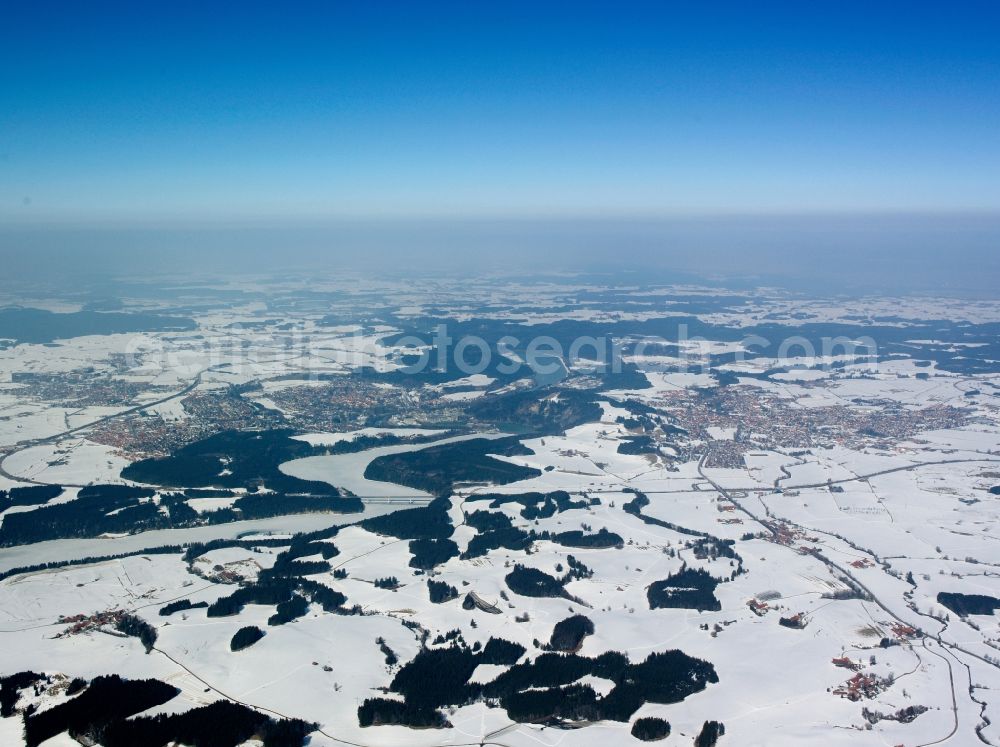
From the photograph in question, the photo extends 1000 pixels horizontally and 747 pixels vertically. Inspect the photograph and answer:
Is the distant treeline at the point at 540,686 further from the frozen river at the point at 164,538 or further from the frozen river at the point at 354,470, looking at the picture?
the frozen river at the point at 354,470

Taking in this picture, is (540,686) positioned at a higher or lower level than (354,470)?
higher

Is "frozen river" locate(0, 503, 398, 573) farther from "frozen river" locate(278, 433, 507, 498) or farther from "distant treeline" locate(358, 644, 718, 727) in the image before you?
"distant treeline" locate(358, 644, 718, 727)

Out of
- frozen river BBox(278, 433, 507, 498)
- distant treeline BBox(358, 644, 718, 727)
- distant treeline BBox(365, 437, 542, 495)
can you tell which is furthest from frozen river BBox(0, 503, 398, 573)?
distant treeline BBox(358, 644, 718, 727)

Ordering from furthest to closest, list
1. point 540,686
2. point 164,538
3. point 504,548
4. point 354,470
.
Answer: point 354,470 → point 164,538 → point 504,548 → point 540,686

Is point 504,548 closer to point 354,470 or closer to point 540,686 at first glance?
point 540,686

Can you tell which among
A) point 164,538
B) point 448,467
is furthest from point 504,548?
point 164,538

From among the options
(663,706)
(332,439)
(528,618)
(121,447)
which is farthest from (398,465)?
(663,706)

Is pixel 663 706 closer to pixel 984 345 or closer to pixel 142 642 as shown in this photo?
pixel 142 642

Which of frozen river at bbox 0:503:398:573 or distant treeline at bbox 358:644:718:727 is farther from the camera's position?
frozen river at bbox 0:503:398:573

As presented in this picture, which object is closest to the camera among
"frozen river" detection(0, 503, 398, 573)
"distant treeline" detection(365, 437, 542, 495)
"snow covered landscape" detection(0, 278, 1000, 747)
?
"snow covered landscape" detection(0, 278, 1000, 747)
